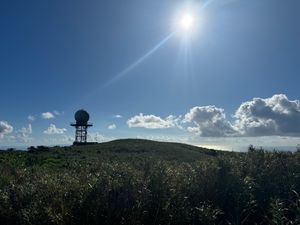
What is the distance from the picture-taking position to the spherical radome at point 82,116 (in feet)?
265

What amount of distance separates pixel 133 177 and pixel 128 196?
0.68 metres

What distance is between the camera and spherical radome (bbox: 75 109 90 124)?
80625 millimetres

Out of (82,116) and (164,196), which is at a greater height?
(82,116)

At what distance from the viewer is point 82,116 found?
265 ft

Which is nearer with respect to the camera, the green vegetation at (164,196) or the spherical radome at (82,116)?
the green vegetation at (164,196)

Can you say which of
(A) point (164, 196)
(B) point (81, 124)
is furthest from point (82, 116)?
(A) point (164, 196)

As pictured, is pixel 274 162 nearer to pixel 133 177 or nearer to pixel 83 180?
pixel 133 177

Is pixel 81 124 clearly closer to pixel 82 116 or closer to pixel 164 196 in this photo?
pixel 82 116

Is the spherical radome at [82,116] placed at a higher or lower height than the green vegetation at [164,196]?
higher

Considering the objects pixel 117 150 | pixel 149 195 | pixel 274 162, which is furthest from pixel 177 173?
pixel 117 150

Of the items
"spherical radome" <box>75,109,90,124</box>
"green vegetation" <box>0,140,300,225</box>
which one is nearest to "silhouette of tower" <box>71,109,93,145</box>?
"spherical radome" <box>75,109,90,124</box>

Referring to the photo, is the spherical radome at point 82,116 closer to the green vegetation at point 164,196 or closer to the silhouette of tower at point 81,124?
the silhouette of tower at point 81,124

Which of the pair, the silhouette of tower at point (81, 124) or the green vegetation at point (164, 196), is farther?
the silhouette of tower at point (81, 124)

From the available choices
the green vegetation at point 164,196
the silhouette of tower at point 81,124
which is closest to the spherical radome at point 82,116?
the silhouette of tower at point 81,124
